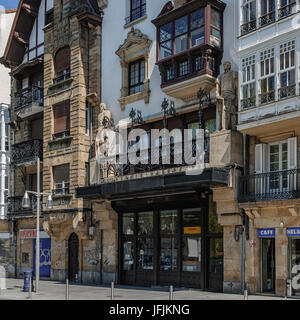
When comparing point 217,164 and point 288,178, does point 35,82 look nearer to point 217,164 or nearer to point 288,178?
point 217,164

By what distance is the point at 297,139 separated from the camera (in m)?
18.9

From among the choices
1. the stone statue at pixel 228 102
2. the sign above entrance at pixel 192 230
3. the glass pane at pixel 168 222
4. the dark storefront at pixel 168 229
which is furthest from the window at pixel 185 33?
the sign above entrance at pixel 192 230

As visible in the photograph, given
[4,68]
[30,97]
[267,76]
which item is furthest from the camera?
[4,68]

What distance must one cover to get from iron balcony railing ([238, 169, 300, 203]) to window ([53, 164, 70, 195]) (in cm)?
1034

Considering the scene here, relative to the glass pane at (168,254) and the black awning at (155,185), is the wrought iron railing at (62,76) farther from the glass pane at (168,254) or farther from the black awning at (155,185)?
the glass pane at (168,254)

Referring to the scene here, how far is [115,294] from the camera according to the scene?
20.6 metres

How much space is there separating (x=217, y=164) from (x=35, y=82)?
15.6m

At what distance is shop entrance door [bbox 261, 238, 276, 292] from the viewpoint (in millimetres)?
19547

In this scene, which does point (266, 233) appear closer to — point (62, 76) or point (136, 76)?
point (136, 76)

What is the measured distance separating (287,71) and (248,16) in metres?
2.98

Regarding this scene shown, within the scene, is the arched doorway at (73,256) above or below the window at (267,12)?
below

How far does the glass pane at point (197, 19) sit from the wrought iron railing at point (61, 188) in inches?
405

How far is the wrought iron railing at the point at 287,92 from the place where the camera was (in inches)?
713

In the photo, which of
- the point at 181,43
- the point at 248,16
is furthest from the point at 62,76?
the point at 248,16
